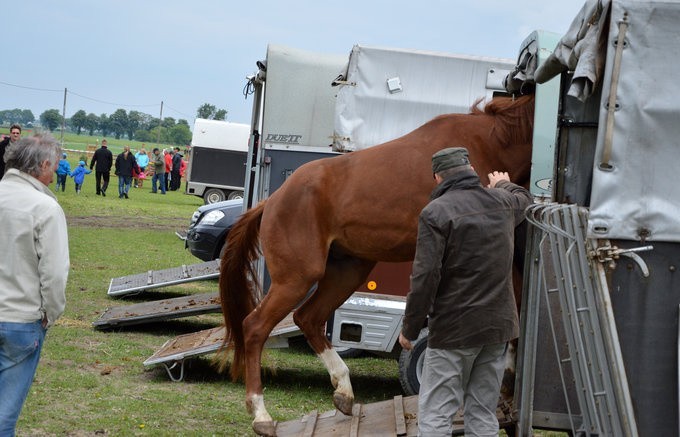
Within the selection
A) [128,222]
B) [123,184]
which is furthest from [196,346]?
[123,184]

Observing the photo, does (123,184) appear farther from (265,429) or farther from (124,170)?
(265,429)

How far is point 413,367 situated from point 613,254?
12.2 ft

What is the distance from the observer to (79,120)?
127 metres

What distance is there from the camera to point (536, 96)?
242 inches

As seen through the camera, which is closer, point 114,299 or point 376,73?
point 376,73

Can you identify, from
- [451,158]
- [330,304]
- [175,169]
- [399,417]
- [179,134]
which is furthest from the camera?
[179,134]

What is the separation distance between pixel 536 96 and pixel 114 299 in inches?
330

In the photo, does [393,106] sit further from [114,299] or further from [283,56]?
[114,299]

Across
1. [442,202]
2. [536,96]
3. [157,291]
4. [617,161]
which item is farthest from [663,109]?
[157,291]

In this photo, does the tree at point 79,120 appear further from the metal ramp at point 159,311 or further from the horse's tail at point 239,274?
the horse's tail at point 239,274

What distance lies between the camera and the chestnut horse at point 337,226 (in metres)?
6.08

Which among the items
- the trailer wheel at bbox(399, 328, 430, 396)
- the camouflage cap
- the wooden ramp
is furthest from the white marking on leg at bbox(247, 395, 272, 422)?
the camouflage cap

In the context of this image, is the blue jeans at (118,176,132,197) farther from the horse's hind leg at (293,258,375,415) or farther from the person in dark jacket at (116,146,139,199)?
the horse's hind leg at (293,258,375,415)

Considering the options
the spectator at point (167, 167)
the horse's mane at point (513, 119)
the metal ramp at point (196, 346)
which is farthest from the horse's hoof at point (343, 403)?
the spectator at point (167, 167)
